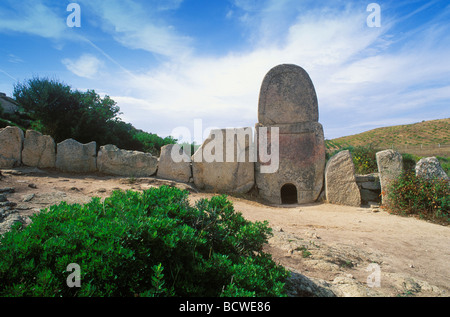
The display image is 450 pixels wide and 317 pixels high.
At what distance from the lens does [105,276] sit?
5.27 ft

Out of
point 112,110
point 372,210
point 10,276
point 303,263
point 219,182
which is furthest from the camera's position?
point 112,110

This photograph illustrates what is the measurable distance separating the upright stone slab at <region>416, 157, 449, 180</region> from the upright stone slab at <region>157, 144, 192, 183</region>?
20.4 feet

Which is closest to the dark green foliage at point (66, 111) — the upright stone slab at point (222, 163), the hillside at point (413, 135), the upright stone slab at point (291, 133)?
the upright stone slab at point (222, 163)

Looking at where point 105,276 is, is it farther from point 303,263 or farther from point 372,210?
point 372,210

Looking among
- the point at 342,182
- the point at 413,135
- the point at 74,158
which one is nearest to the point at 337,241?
the point at 342,182

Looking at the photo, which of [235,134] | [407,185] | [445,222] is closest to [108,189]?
[235,134]

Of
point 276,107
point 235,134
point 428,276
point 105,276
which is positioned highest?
point 276,107

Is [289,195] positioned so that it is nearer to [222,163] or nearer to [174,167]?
[222,163]

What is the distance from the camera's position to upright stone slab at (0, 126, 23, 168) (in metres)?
7.42

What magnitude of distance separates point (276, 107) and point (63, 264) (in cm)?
748

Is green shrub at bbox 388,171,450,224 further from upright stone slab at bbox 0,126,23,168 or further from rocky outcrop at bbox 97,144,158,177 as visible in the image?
upright stone slab at bbox 0,126,23,168

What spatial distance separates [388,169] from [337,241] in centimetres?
380

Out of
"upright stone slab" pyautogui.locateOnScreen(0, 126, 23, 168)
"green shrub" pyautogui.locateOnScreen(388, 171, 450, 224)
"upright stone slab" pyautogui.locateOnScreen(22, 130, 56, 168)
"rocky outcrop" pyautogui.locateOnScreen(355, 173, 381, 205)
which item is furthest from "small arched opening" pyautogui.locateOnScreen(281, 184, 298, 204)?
"upright stone slab" pyautogui.locateOnScreen(0, 126, 23, 168)

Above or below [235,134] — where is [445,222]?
below
